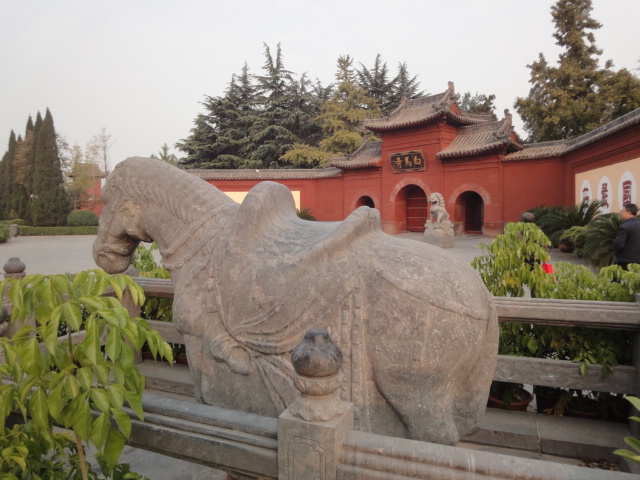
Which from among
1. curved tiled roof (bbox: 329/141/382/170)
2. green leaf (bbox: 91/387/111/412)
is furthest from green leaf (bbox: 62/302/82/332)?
curved tiled roof (bbox: 329/141/382/170)

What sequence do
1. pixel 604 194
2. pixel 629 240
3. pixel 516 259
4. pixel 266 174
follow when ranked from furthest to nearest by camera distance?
pixel 266 174 → pixel 604 194 → pixel 629 240 → pixel 516 259

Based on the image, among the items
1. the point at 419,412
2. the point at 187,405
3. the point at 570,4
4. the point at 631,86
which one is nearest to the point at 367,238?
the point at 419,412

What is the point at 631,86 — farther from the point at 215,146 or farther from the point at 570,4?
the point at 215,146

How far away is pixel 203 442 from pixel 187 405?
A: 0.15 m

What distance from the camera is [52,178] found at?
24.5 m

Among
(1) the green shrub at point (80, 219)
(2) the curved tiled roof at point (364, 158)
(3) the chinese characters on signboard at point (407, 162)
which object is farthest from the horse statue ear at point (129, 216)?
(1) the green shrub at point (80, 219)

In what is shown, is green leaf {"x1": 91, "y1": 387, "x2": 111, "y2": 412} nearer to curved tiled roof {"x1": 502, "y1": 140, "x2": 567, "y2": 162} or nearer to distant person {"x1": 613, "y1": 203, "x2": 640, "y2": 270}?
distant person {"x1": 613, "y1": 203, "x2": 640, "y2": 270}

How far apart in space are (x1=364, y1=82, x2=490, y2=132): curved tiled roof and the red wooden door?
A: 3331 mm

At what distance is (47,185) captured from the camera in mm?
24359

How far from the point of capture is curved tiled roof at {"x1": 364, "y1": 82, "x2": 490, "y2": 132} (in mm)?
17906

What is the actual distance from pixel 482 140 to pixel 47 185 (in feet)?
78.0

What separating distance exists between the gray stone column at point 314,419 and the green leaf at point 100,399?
0.53 meters

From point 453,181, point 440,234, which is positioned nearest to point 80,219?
point 440,234

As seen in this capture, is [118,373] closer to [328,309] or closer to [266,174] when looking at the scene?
[328,309]
